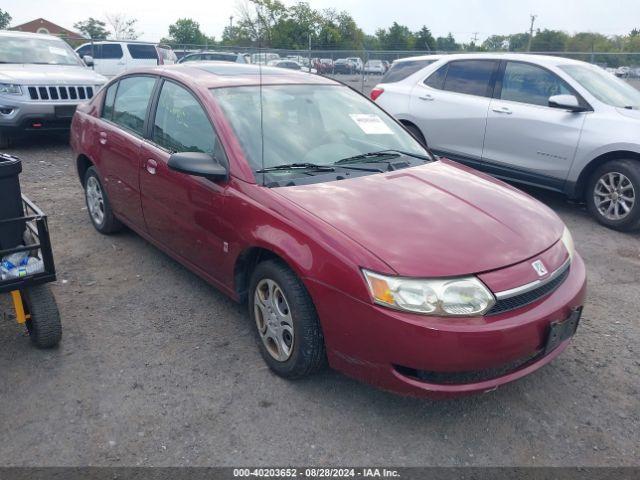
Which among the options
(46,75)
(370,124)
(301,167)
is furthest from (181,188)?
(46,75)

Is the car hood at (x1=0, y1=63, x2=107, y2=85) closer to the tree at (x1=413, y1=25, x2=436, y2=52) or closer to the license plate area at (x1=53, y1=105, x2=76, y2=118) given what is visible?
the license plate area at (x1=53, y1=105, x2=76, y2=118)

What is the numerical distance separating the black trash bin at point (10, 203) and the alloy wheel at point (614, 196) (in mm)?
5386

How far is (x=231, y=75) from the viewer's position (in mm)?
3914

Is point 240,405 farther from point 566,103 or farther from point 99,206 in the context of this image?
point 566,103

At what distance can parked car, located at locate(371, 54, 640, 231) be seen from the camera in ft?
18.5

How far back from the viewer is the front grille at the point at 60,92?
26.9 ft

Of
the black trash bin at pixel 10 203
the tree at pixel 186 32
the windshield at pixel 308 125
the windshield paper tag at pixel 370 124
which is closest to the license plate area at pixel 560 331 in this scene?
the windshield at pixel 308 125

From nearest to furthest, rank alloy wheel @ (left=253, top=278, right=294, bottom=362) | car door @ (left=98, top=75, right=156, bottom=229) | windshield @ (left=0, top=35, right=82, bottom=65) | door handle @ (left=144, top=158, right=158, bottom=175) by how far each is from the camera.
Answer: alloy wheel @ (left=253, top=278, right=294, bottom=362) → door handle @ (left=144, top=158, right=158, bottom=175) → car door @ (left=98, top=75, right=156, bottom=229) → windshield @ (left=0, top=35, right=82, bottom=65)

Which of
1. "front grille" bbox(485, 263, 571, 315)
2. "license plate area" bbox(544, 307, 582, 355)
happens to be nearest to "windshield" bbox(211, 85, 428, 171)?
"front grille" bbox(485, 263, 571, 315)

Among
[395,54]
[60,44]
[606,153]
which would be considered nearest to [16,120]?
[60,44]

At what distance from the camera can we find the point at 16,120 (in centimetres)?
802

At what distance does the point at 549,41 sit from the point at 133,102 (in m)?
54.5

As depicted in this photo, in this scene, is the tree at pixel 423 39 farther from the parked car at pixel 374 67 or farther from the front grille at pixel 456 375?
the front grille at pixel 456 375

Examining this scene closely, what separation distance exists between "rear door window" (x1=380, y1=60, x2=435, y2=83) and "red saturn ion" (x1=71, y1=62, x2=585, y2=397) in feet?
12.3
